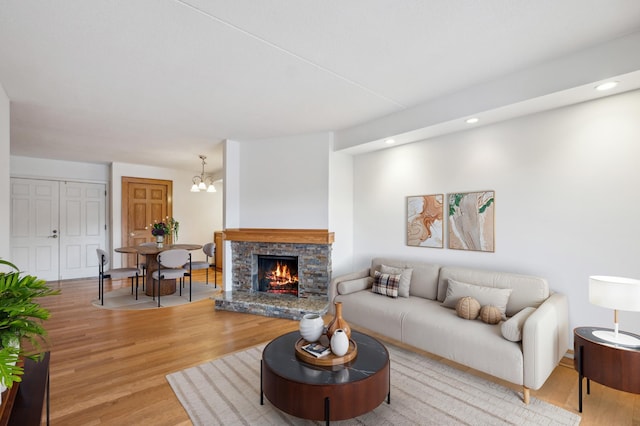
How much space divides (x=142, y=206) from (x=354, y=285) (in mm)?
5781

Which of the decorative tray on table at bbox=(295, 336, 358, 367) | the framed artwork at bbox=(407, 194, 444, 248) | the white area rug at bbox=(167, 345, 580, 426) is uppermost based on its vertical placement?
the framed artwork at bbox=(407, 194, 444, 248)

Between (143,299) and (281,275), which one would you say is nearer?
(281,275)

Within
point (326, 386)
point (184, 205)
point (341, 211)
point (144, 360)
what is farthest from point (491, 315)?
point (184, 205)

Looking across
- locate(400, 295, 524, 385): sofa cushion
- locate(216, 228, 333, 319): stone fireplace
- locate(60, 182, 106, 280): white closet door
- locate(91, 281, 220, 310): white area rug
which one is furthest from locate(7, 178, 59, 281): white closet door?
locate(400, 295, 524, 385): sofa cushion

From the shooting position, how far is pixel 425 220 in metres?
3.87

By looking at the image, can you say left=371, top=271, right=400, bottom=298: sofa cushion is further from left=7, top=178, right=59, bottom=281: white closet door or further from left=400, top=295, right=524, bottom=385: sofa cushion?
left=7, top=178, right=59, bottom=281: white closet door

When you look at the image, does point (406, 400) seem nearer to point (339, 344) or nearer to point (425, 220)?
point (339, 344)

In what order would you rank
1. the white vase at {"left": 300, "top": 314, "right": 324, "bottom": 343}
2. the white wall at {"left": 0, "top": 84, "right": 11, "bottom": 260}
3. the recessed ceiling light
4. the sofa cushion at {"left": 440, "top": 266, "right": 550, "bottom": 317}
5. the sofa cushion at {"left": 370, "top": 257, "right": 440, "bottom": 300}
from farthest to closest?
the sofa cushion at {"left": 370, "top": 257, "right": 440, "bottom": 300}, the white wall at {"left": 0, "top": 84, "right": 11, "bottom": 260}, the sofa cushion at {"left": 440, "top": 266, "right": 550, "bottom": 317}, the recessed ceiling light, the white vase at {"left": 300, "top": 314, "right": 324, "bottom": 343}

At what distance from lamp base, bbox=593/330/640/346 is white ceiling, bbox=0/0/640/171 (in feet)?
6.22

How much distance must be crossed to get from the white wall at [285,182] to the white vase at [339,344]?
2.42m

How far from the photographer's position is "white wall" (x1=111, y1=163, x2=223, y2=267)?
6746 mm

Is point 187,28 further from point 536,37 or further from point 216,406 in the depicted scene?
point 216,406

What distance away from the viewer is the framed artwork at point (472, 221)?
332 centimetres

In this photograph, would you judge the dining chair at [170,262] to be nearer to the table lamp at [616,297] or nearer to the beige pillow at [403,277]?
the beige pillow at [403,277]
